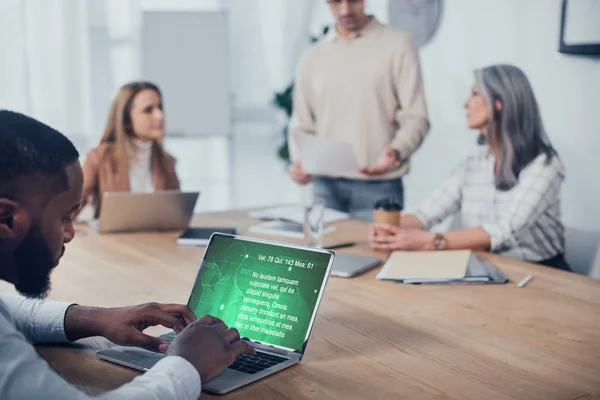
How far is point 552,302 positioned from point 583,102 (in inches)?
79.3

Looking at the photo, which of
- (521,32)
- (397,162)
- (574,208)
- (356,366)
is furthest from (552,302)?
(521,32)

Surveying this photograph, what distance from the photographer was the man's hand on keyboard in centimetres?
127

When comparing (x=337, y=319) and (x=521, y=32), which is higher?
(x=521, y=32)

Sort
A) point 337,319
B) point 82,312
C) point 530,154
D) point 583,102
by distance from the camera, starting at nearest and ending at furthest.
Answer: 1. point 82,312
2. point 337,319
3. point 530,154
4. point 583,102

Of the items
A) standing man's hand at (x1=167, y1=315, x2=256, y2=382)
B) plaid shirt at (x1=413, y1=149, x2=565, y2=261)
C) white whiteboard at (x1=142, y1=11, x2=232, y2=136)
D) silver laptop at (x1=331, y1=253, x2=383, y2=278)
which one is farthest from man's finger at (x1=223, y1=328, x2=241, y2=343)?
white whiteboard at (x1=142, y1=11, x2=232, y2=136)

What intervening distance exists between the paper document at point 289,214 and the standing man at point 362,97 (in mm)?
487

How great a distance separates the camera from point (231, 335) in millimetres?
1172

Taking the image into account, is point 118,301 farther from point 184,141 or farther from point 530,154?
point 184,141

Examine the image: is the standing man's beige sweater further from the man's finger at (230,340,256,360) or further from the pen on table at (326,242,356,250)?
the man's finger at (230,340,256,360)

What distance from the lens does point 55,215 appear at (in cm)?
102

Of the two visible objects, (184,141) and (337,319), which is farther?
(184,141)

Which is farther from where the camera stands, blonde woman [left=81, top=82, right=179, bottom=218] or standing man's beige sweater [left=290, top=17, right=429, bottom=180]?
standing man's beige sweater [left=290, top=17, right=429, bottom=180]

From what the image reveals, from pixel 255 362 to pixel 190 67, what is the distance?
342cm

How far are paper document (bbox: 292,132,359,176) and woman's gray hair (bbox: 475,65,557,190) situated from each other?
54 centimetres
